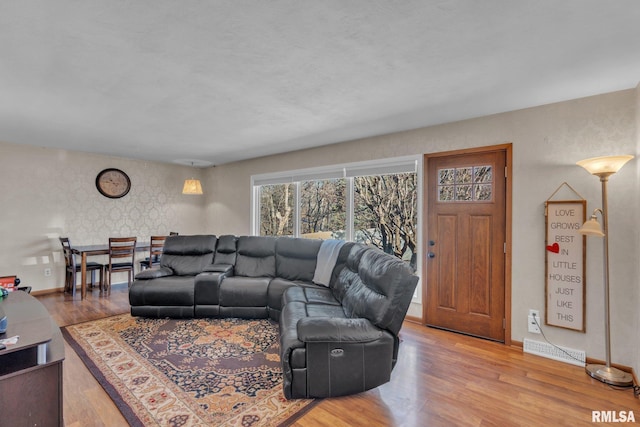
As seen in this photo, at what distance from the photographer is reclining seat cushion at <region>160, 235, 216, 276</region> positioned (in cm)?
412

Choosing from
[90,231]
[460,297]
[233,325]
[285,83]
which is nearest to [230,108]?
[285,83]

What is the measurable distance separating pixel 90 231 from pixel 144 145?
6.79 ft

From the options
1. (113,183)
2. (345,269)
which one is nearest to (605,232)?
(345,269)

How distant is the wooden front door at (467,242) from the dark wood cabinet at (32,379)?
327 cm

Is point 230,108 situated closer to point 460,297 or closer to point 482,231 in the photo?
point 482,231

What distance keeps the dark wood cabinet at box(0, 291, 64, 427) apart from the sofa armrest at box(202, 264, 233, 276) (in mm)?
2038

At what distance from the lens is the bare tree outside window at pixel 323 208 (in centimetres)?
442

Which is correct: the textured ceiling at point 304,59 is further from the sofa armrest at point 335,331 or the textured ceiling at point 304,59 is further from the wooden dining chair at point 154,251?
the wooden dining chair at point 154,251

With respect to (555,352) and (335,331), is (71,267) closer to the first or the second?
(335,331)

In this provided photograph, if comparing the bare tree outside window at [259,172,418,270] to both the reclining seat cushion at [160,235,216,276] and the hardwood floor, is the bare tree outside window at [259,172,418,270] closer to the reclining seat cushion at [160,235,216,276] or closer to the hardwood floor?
the hardwood floor

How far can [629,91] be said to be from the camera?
7.80 ft

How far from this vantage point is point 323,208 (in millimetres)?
4703

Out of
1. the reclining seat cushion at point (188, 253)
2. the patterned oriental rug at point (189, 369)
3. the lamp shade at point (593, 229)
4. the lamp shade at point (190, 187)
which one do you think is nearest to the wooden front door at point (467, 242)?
the lamp shade at point (593, 229)

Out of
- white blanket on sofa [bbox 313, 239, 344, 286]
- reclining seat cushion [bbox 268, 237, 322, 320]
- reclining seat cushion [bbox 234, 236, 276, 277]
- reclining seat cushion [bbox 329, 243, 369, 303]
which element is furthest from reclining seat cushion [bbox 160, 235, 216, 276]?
reclining seat cushion [bbox 329, 243, 369, 303]
